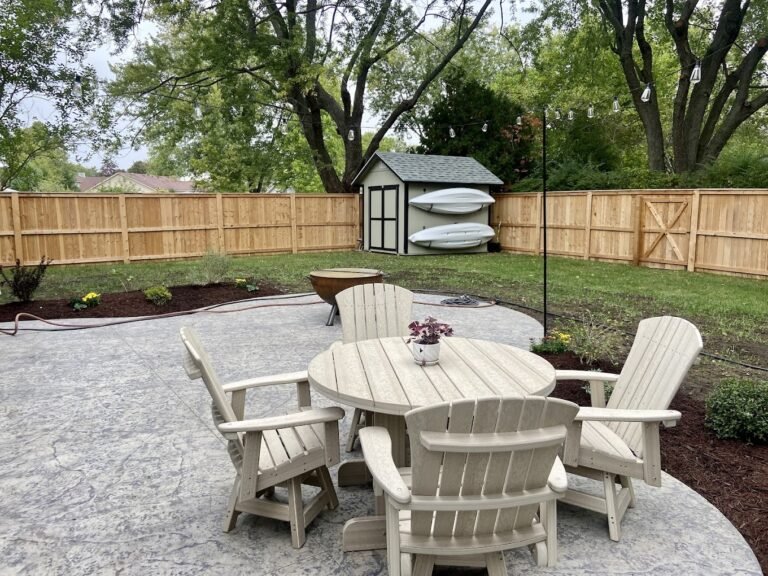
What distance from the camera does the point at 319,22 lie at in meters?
16.9

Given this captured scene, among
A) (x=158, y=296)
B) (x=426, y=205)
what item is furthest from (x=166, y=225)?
(x=426, y=205)

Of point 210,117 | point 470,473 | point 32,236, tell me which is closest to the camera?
point 470,473

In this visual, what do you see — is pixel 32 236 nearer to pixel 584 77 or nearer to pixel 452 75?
pixel 452 75

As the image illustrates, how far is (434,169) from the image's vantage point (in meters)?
15.6

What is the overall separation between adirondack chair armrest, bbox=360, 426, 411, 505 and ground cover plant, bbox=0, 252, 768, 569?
1564 mm

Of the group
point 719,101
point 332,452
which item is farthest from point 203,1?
point 332,452

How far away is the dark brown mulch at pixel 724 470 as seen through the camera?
2297 mm

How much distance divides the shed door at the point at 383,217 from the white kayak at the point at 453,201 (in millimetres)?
739

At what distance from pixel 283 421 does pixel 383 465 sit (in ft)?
1.63

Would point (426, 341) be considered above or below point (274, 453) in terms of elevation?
above

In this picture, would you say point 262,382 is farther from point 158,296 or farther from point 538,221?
point 538,221

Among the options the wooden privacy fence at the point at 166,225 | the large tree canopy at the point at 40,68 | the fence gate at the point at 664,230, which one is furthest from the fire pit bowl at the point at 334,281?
the large tree canopy at the point at 40,68

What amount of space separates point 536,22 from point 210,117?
37.2ft

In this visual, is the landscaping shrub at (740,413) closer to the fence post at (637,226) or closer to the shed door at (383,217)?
the fence post at (637,226)
